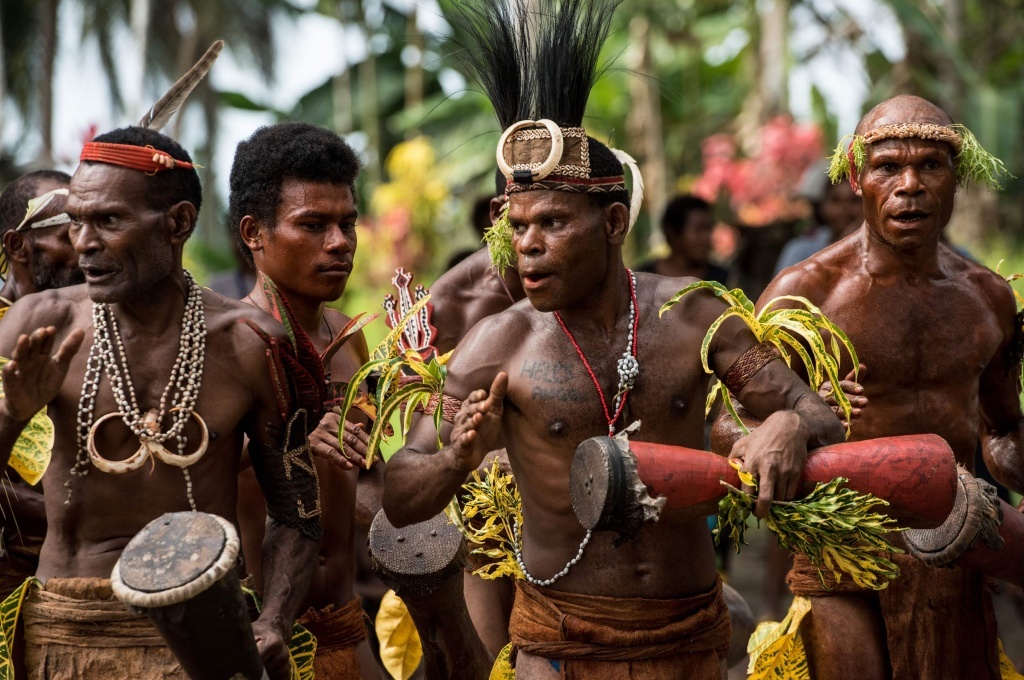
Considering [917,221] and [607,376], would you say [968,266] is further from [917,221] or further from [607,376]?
[607,376]

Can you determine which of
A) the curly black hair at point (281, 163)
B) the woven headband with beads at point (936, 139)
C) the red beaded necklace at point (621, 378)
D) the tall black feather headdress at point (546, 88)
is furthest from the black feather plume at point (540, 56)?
the woven headband with beads at point (936, 139)

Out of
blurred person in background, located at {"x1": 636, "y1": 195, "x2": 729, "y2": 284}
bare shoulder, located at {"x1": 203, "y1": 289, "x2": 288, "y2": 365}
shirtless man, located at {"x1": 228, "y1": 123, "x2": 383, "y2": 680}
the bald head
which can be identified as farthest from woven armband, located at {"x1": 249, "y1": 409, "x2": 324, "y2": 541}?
blurred person in background, located at {"x1": 636, "y1": 195, "x2": 729, "y2": 284}

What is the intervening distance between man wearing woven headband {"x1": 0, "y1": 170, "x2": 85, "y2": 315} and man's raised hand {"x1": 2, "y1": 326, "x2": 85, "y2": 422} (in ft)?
5.47

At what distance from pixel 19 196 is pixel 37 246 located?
0.48m

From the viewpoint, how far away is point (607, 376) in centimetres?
434

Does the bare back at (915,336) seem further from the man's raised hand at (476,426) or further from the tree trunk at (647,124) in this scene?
the tree trunk at (647,124)

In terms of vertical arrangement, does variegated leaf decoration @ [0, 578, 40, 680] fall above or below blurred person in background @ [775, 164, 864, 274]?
below

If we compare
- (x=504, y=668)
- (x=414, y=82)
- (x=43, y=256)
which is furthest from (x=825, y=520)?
(x=414, y=82)

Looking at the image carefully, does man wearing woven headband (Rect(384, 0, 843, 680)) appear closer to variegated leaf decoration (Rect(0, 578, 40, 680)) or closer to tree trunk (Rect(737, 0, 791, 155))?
variegated leaf decoration (Rect(0, 578, 40, 680))

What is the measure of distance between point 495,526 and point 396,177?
16.5m

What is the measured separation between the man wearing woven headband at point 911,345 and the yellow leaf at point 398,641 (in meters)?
1.67

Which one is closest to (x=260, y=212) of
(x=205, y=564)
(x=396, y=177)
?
(x=205, y=564)

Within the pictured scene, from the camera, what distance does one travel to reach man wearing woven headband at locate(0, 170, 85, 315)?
17.4 ft

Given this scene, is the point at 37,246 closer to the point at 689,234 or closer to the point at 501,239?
the point at 501,239
